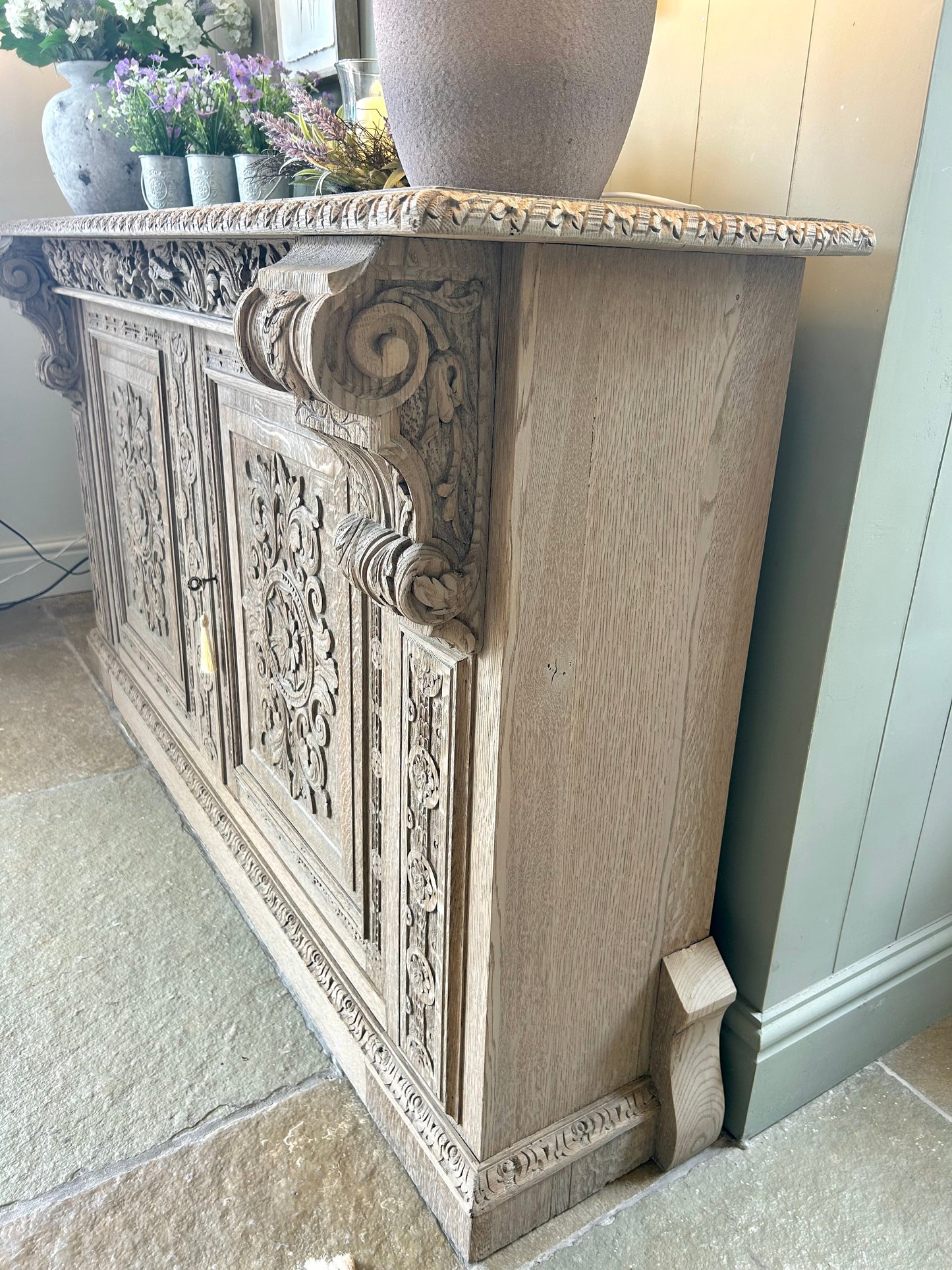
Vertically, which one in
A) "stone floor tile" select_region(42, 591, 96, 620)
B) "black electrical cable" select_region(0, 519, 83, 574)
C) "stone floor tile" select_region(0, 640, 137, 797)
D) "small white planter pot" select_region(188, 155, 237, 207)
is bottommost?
"stone floor tile" select_region(42, 591, 96, 620)

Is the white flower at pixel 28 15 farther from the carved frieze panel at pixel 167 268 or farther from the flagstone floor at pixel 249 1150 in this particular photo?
the flagstone floor at pixel 249 1150

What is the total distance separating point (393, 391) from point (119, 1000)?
1124mm

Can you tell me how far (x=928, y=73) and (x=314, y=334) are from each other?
61cm

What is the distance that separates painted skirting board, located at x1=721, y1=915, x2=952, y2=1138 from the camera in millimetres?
1217

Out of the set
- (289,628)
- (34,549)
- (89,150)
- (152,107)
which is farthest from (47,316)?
(289,628)

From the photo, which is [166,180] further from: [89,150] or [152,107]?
[89,150]

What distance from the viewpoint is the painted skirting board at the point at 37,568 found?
295 centimetres

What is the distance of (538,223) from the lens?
2.19 ft

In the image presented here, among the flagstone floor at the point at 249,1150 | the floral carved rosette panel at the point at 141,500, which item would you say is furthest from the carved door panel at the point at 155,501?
the flagstone floor at the point at 249,1150

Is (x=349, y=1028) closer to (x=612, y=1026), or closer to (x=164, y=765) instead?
(x=612, y=1026)

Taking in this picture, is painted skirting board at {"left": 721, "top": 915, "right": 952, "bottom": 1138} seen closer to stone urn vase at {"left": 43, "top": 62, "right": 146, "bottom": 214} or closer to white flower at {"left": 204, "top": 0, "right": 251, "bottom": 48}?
stone urn vase at {"left": 43, "top": 62, "right": 146, "bottom": 214}

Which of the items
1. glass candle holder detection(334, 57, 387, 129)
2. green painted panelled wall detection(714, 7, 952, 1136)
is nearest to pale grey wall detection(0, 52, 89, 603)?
glass candle holder detection(334, 57, 387, 129)

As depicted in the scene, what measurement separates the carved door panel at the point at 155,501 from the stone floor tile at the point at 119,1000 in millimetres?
263

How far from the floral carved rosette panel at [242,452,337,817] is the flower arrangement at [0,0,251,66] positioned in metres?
0.91
